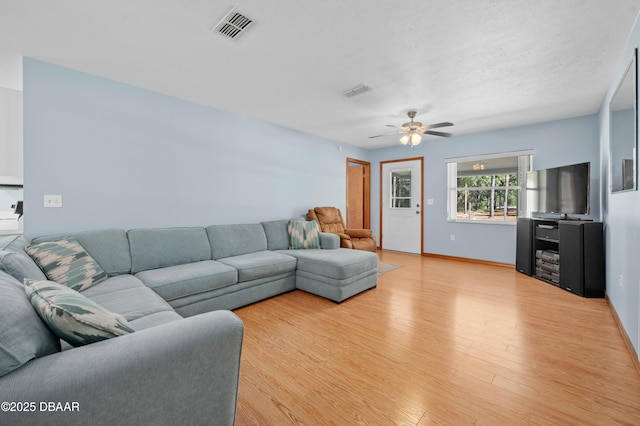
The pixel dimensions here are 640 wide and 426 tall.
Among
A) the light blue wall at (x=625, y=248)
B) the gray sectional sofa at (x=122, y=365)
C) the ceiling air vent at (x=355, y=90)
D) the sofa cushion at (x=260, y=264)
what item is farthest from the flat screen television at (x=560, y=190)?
the gray sectional sofa at (x=122, y=365)

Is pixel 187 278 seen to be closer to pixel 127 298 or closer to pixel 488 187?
pixel 127 298

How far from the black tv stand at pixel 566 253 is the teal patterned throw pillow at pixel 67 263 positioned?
16.7 feet

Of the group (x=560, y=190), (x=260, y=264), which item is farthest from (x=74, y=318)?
(x=560, y=190)

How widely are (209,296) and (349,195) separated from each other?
4481mm

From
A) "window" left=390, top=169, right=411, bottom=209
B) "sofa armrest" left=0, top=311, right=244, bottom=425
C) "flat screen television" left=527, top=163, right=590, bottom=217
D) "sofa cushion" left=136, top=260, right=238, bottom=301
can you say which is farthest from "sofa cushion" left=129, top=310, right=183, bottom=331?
"window" left=390, top=169, right=411, bottom=209

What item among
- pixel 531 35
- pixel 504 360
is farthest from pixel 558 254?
pixel 531 35

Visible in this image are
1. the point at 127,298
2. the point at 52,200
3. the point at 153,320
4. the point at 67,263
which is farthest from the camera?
the point at 52,200

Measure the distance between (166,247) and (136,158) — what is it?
1088mm

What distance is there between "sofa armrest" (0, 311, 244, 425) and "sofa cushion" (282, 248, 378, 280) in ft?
6.49

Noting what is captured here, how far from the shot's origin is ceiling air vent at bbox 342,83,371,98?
3.03 meters

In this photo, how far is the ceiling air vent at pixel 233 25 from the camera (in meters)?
1.89

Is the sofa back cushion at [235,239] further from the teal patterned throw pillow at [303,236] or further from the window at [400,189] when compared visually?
the window at [400,189]

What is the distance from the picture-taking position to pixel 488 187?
4992 mm

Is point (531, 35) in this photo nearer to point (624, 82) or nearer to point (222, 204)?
point (624, 82)
